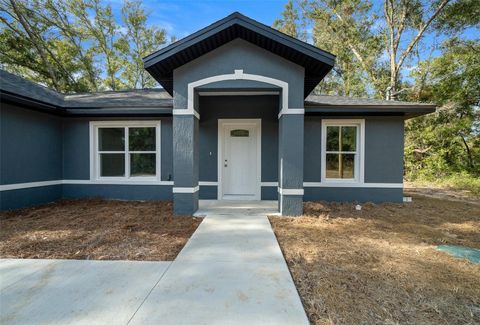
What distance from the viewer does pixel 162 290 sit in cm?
248

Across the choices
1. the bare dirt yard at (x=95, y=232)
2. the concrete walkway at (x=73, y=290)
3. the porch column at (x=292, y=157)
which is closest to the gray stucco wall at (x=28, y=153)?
the bare dirt yard at (x=95, y=232)

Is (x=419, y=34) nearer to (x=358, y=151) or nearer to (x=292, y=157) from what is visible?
(x=358, y=151)

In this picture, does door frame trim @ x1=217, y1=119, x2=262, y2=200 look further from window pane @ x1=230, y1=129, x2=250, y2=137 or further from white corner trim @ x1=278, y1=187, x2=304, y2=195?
white corner trim @ x1=278, y1=187, x2=304, y2=195

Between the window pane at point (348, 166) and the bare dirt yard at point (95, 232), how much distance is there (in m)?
4.84

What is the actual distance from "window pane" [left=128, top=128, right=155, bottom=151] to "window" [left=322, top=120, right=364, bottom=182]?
213 inches

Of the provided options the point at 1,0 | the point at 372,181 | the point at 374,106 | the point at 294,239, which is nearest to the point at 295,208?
the point at 294,239

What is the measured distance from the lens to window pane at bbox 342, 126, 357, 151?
287 inches

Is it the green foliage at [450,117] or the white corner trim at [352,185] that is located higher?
the green foliage at [450,117]

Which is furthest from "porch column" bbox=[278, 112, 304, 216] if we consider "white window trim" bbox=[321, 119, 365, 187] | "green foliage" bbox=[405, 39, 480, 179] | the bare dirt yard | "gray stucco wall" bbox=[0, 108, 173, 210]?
"green foliage" bbox=[405, 39, 480, 179]

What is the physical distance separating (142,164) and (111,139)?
4.23ft

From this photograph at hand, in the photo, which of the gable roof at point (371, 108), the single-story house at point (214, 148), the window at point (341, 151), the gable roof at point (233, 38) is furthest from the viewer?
the window at point (341, 151)

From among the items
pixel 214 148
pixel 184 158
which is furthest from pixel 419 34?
pixel 184 158

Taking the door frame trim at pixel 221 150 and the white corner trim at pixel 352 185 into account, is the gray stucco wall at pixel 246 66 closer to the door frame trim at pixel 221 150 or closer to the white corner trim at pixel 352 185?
the door frame trim at pixel 221 150

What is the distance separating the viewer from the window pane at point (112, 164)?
7.44 meters
